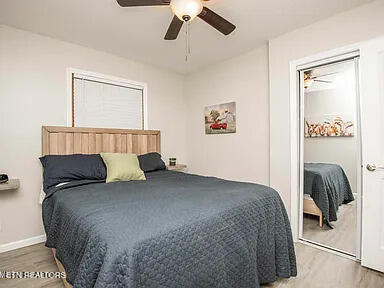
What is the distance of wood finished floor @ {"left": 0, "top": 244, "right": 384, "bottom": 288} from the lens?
69.3 inches

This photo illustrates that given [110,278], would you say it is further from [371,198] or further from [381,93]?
[381,93]

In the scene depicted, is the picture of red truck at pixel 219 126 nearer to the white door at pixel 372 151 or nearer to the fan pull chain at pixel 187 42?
the fan pull chain at pixel 187 42

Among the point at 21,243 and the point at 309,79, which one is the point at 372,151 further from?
the point at 21,243

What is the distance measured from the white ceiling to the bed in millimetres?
1741

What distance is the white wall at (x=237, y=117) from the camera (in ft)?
9.87

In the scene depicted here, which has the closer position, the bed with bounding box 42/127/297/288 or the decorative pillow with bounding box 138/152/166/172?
the bed with bounding box 42/127/297/288

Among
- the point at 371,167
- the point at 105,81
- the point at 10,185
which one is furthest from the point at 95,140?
the point at 371,167

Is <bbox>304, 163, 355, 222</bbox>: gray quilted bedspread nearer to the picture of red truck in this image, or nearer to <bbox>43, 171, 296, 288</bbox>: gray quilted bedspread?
<bbox>43, 171, 296, 288</bbox>: gray quilted bedspread

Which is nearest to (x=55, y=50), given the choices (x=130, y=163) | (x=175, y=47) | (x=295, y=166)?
(x=175, y=47)

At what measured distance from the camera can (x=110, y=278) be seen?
921 mm

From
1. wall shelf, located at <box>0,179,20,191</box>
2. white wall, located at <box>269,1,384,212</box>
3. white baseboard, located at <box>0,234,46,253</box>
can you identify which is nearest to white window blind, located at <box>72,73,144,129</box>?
wall shelf, located at <box>0,179,20,191</box>

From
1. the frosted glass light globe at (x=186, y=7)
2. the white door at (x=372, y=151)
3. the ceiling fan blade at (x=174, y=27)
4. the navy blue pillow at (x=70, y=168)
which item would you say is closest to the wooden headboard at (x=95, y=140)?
the navy blue pillow at (x=70, y=168)

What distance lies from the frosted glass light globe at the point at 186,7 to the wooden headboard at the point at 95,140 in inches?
79.3

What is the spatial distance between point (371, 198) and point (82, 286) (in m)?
2.37
